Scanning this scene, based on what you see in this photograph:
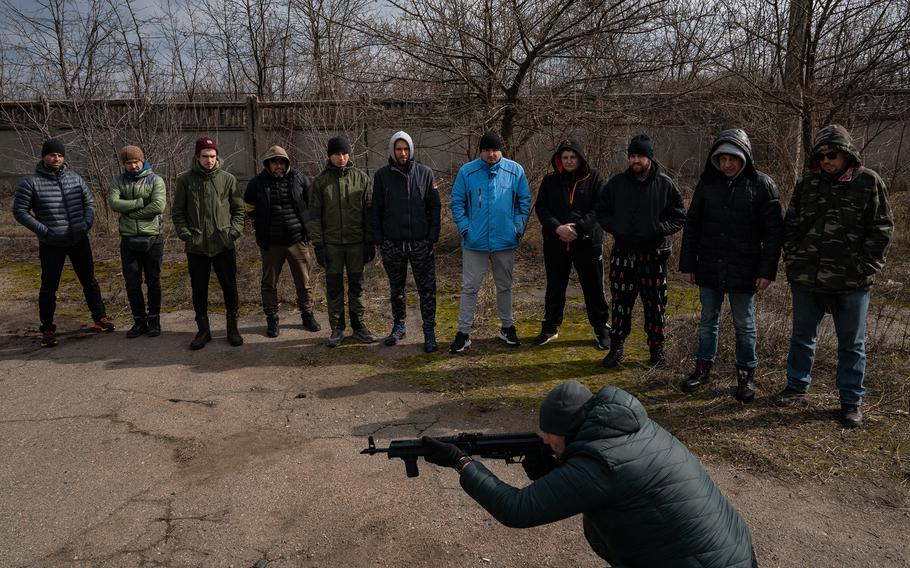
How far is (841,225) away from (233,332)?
5333 mm

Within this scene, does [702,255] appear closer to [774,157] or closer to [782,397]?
[782,397]

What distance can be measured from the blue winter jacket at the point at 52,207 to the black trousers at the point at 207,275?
123cm

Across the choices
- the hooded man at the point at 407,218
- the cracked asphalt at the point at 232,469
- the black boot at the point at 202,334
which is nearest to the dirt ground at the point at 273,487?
the cracked asphalt at the point at 232,469

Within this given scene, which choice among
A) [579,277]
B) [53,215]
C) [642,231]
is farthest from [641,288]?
[53,215]

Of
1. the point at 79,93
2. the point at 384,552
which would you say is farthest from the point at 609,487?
the point at 79,93

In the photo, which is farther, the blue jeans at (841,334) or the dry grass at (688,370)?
the blue jeans at (841,334)

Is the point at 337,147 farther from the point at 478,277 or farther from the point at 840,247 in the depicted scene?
the point at 840,247

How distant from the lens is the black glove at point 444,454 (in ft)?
8.91

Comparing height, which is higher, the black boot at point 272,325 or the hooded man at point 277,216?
the hooded man at point 277,216

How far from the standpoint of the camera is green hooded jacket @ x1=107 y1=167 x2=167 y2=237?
21.3ft

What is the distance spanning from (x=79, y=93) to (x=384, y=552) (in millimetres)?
11062

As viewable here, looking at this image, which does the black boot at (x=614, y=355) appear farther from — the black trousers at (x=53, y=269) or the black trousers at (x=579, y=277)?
the black trousers at (x=53, y=269)

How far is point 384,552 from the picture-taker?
11.0 feet

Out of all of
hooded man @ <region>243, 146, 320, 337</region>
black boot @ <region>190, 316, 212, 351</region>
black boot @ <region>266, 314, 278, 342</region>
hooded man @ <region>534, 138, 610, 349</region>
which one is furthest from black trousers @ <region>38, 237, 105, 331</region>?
hooded man @ <region>534, 138, 610, 349</region>
